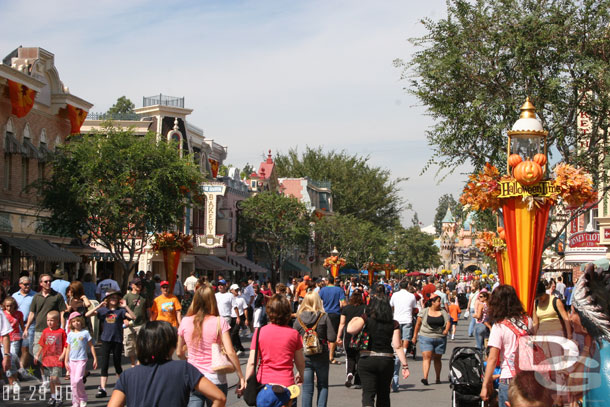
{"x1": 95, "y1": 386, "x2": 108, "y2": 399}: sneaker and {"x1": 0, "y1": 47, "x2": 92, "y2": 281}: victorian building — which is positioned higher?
{"x1": 0, "y1": 47, "x2": 92, "y2": 281}: victorian building

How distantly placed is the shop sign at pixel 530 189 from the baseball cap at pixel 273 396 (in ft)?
17.3

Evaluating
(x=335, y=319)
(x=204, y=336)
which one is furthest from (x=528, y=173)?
(x=335, y=319)

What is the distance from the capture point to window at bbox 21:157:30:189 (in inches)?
1158

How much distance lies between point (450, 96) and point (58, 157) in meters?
13.3

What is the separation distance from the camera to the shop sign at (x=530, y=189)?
36.7 ft

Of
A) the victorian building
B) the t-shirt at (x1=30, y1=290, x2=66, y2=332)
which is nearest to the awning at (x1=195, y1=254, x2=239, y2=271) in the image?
the victorian building

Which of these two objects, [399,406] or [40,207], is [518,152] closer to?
[399,406]

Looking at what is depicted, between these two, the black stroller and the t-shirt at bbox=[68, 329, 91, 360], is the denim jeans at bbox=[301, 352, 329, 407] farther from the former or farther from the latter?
the t-shirt at bbox=[68, 329, 91, 360]

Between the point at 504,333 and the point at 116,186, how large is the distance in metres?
20.1

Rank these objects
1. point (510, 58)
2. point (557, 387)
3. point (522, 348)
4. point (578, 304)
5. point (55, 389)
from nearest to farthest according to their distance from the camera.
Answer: point (557, 387) < point (578, 304) < point (522, 348) < point (55, 389) < point (510, 58)

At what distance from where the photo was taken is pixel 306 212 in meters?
55.8

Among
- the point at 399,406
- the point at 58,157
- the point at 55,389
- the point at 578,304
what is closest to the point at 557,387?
the point at 578,304

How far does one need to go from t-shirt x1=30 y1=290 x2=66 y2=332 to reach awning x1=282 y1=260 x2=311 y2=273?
50222mm

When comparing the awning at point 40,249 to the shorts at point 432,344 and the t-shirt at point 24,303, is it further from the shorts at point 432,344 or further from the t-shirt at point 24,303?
the shorts at point 432,344
